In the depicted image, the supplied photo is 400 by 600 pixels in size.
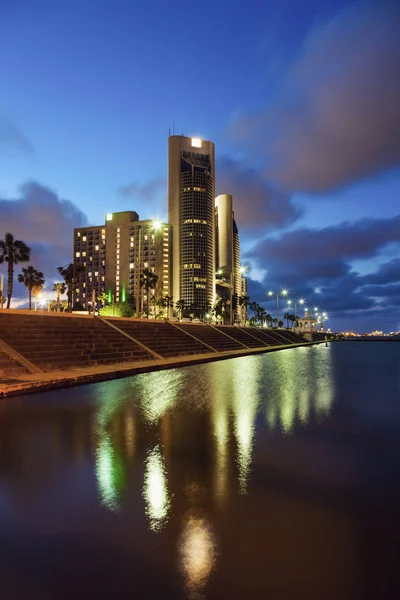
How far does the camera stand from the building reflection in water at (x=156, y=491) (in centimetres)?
402

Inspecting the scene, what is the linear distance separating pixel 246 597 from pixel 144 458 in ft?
11.7

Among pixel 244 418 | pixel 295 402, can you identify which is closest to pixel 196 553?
pixel 244 418

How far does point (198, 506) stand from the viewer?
4332mm

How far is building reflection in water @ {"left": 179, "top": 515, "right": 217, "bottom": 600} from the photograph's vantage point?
116 inches

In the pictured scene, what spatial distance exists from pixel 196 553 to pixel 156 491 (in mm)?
1515

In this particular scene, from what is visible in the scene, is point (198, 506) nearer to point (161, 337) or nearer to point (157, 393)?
point (157, 393)

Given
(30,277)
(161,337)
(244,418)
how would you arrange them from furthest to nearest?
1. (30,277)
2. (161,337)
3. (244,418)

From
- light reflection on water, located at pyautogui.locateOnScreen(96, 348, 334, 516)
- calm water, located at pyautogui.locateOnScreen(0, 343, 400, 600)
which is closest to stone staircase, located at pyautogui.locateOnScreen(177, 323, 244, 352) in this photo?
light reflection on water, located at pyautogui.locateOnScreen(96, 348, 334, 516)

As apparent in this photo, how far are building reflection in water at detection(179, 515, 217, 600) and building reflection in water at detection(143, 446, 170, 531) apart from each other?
0.29 m

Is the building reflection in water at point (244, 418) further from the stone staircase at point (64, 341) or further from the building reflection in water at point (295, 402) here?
the stone staircase at point (64, 341)

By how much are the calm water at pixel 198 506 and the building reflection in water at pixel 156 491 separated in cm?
2

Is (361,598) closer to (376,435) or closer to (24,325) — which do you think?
(376,435)

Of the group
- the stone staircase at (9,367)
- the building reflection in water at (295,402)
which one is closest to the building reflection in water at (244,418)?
the building reflection in water at (295,402)

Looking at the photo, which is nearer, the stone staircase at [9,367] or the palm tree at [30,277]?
the stone staircase at [9,367]
